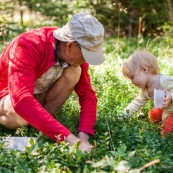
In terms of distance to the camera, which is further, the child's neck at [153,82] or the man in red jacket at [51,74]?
the child's neck at [153,82]

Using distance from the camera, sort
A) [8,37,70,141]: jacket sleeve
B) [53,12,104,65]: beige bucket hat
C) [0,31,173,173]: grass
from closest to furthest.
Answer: [0,31,173,173]: grass, [8,37,70,141]: jacket sleeve, [53,12,104,65]: beige bucket hat

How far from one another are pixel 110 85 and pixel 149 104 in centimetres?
61

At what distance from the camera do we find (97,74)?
17.1ft

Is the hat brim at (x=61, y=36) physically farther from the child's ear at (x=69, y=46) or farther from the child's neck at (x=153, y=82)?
the child's neck at (x=153, y=82)

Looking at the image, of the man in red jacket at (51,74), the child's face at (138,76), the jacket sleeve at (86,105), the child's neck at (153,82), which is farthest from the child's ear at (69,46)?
the child's neck at (153,82)

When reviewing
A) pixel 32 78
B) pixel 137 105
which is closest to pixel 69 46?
pixel 32 78

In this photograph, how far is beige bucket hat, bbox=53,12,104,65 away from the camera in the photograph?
127 inches

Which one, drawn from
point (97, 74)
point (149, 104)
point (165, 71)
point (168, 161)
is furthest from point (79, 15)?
point (165, 71)

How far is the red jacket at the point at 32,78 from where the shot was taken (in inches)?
123

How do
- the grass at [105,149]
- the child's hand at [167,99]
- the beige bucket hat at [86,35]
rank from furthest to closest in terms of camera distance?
the child's hand at [167,99] → the beige bucket hat at [86,35] → the grass at [105,149]

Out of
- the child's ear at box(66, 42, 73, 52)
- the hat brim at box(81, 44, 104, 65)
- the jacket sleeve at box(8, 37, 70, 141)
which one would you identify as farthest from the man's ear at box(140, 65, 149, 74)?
the jacket sleeve at box(8, 37, 70, 141)

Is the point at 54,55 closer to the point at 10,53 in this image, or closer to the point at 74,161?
the point at 10,53

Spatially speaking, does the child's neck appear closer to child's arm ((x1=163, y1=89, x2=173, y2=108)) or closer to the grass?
child's arm ((x1=163, y1=89, x2=173, y2=108))

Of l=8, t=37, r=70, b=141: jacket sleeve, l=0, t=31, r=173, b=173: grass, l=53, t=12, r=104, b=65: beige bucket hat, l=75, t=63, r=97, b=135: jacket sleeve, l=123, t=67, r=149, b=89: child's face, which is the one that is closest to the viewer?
l=0, t=31, r=173, b=173: grass
